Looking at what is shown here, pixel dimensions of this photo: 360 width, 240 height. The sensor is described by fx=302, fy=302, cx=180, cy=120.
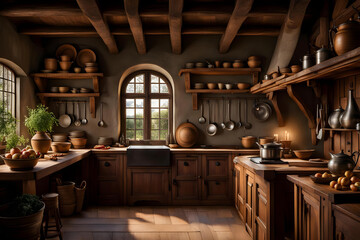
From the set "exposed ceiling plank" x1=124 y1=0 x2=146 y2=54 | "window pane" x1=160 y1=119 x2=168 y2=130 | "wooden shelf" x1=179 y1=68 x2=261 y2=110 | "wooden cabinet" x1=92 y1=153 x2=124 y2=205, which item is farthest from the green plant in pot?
"wooden shelf" x1=179 y1=68 x2=261 y2=110

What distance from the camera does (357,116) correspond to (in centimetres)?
293

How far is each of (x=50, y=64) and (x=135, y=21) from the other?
190cm

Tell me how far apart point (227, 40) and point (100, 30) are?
189 cm

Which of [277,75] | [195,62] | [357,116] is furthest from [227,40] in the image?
[357,116]

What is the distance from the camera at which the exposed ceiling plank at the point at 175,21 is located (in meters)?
3.44

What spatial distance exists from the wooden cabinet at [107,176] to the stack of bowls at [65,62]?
1.56m

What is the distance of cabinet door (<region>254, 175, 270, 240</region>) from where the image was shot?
2877mm

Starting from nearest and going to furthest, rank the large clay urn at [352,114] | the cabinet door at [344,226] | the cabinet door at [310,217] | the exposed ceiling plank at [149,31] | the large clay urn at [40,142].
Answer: the cabinet door at [344,226], the cabinet door at [310,217], the large clay urn at [352,114], the large clay urn at [40,142], the exposed ceiling plank at [149,31]

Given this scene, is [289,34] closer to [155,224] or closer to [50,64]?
[155,224]

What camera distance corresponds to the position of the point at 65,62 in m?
4.95

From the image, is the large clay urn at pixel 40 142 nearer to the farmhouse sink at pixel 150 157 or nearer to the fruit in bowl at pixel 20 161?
the fruit in bowl at pixel 20 161

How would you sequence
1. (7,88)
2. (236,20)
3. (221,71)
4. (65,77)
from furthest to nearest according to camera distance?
(65,77) < (221,71) < (7,88) < (236,20)

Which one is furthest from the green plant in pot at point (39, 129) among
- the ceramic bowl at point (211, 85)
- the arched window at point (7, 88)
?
the ceramic bowl at point (211, 85)

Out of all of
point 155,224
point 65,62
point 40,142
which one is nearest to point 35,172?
point 40,142
